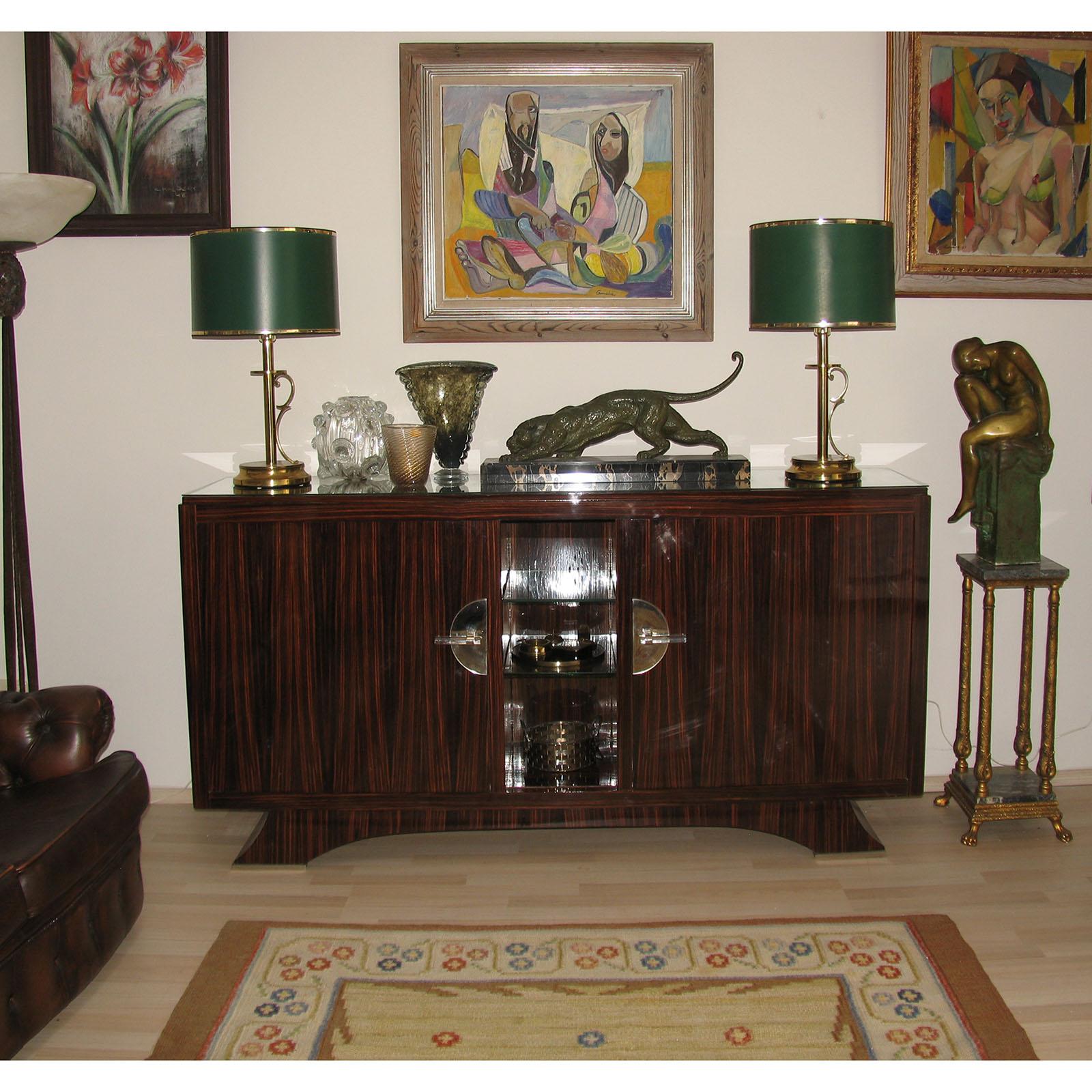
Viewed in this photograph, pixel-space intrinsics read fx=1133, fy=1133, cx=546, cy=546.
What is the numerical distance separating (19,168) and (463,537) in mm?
1618

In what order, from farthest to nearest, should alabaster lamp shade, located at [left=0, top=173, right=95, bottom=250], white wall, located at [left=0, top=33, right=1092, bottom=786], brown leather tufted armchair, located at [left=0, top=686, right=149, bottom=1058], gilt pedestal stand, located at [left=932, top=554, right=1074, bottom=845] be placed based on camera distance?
white wall, located at [left=0, top=33, right=1092, bottom=786]
gilt pedestal stand, located at [left=932, top=554, right=1074, bottom=845]
alabaster lamp shade, located at [left=0, top=173, right=95, bottom=250]
brown leather tufted armchair, located at [left=0, top=686, right=149, bottom=1058]

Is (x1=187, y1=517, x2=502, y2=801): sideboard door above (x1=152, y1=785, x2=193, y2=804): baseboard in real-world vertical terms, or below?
above

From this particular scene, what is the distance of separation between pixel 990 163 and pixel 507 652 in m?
1.85

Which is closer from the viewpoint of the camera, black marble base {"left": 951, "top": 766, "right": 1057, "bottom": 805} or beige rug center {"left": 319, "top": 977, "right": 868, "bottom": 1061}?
beige rug center {"left": 319, "top": 977, "right": 868, "bottom": 1061}

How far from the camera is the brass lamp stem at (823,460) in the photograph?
2.74m

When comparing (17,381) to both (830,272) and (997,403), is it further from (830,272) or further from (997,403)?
(997,403)

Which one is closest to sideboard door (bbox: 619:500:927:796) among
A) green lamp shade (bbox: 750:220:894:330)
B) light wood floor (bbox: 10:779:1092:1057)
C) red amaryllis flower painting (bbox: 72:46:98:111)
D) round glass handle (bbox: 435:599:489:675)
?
light wood floor (bbox: 10:779:1092:1057)

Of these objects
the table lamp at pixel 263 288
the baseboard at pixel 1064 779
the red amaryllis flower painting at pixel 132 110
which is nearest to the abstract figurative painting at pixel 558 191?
the table lamp at pixel 263 288

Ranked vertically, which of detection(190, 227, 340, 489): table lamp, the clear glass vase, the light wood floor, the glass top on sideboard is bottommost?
the light wood floor

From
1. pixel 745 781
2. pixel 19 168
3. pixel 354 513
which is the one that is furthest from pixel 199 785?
pixel 19 168

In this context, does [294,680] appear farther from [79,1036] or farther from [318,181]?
[318,181]

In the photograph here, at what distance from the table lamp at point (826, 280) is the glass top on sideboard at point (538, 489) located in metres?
0.07

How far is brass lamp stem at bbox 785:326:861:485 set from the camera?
274cm

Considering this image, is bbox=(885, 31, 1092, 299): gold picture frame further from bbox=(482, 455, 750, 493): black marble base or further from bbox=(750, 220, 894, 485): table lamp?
bbox=(482, 455, 750, 493): black marble base
